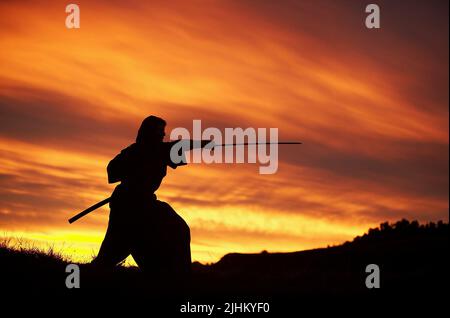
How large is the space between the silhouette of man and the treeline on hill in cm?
35

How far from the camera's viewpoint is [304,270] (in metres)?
23.4

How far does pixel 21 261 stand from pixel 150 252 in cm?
217

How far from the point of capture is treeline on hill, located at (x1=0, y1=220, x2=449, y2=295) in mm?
10609

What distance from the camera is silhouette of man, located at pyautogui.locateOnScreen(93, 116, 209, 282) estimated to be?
11.7 m

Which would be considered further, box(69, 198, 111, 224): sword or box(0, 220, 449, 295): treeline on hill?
box(69, 198, 111, 224): sword

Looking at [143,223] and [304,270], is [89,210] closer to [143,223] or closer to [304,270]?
[143,223]

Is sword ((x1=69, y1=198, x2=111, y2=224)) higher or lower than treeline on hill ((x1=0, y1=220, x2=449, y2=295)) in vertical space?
higher

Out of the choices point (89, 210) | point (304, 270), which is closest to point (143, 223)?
point (89, 210)

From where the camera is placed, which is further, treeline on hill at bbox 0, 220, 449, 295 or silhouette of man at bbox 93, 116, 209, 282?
silhouette of man at bbox 93, 116, 209, 282

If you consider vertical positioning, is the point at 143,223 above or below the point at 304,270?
above

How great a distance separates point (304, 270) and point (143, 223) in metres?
12.7
